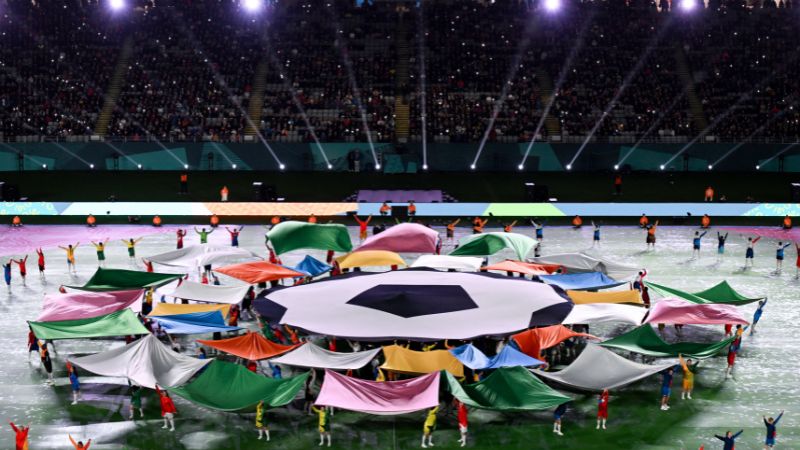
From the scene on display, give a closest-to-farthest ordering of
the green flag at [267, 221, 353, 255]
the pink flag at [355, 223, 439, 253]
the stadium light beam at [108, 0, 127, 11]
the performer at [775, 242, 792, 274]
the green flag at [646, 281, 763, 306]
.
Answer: the green flag at [646, 281, 763, 306], the pink flag at [355, 223, 439, 253], the green flag at [267, 221, 353, 255], the performer at [775, 242, 792, 274], the stadium light beam at [108, 0, 127, 11]

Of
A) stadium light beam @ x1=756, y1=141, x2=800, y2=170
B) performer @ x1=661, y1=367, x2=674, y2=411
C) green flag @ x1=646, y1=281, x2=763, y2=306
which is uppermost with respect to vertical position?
stadium light beam @ x1=756, y1=141, x2=800, y2=170

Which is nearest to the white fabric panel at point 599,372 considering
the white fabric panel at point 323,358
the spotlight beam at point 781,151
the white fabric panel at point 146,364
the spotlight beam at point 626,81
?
the white fabric panel at point 323,358

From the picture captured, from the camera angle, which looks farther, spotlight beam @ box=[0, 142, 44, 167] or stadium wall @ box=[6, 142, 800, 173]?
spotlight beam @ box=[0, 142, 44, 167]

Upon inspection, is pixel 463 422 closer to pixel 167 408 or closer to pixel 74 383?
pixel 167 408

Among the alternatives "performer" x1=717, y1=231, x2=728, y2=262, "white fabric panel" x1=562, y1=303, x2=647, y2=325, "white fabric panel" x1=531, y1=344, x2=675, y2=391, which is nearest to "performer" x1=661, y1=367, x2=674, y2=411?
"white fabric panel" x1=531, y1=344, x2=675, y2=391

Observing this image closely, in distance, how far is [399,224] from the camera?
3978 cm

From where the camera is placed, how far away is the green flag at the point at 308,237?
38312mm

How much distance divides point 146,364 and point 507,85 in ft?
160

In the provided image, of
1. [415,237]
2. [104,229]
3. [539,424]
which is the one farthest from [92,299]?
[104,229]

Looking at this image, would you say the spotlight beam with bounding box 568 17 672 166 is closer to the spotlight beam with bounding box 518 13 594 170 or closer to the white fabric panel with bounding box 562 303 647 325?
the spotlight beam with bounding box 518 13 594 170

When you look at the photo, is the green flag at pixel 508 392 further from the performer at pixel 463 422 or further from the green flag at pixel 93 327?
the green flag at pixel 93 327

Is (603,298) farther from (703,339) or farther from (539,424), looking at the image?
(539,424)

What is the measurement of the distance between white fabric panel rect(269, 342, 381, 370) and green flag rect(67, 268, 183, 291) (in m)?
9.83

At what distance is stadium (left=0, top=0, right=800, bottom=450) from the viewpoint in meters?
24.6
